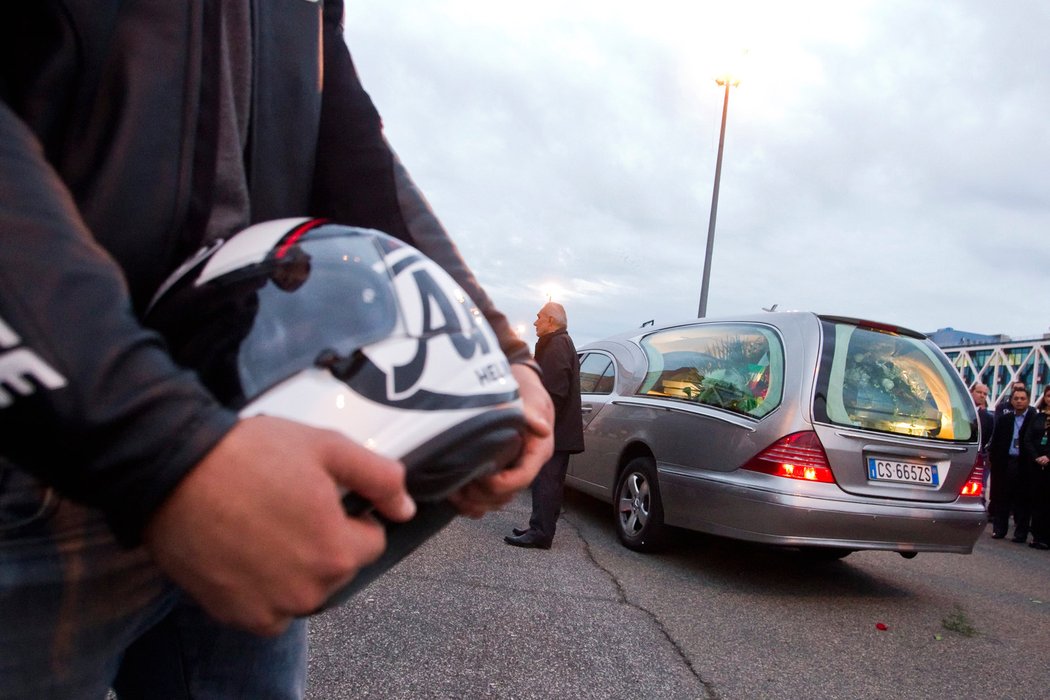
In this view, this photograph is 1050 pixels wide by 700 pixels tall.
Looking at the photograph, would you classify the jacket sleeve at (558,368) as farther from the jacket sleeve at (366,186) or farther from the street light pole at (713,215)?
the street light pole at (713,215)

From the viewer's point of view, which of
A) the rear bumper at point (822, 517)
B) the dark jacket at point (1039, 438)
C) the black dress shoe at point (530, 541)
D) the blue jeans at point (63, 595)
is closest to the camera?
the blue jeans at point (63, 595)

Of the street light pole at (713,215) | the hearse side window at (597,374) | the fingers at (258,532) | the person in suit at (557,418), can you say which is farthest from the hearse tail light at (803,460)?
the street light pole at (713,215)

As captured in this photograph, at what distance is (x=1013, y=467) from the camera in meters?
8.19

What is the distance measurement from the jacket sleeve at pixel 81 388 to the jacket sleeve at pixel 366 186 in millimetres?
527

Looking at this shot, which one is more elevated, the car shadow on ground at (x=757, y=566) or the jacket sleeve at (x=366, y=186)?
the jacket sleeve at (x=366, y=186)

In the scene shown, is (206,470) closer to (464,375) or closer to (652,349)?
(464,375)

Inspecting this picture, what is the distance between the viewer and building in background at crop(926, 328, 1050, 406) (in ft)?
58.4

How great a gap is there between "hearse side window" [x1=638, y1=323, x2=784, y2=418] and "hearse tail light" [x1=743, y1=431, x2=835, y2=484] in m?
0.24

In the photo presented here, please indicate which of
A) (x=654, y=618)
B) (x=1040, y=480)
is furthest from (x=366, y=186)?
(x=1040, y=480)

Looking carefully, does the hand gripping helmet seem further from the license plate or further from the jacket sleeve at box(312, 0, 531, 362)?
the license plate

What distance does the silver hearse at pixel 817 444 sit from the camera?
4.11 m

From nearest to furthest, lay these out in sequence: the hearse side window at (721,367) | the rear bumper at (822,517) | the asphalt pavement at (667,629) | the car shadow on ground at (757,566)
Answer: the asphalt pavement at (667,629) → the rear bumper at (822,517) → the hearse side window at (721,367) → the car shadow on ground at (757,566)

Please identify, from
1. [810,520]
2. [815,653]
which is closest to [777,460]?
[810,520]

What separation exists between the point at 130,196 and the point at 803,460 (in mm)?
3975
